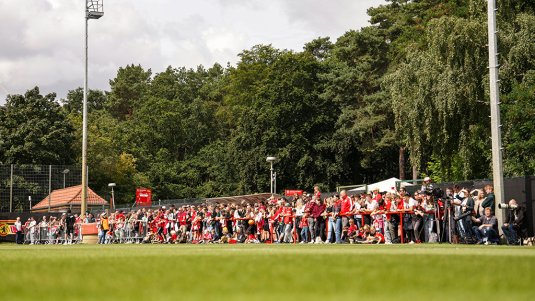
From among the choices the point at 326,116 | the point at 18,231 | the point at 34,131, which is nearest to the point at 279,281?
the point at 18,231

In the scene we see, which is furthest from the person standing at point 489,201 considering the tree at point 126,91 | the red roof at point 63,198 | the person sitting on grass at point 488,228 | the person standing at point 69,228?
the tree at point 126,91

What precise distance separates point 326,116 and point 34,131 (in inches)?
1259

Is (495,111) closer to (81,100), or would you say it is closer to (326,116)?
(326,116)

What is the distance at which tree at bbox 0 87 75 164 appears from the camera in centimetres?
8806

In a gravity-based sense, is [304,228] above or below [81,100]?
below

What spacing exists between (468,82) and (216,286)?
35.4 m

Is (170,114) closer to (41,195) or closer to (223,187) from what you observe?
(223,187)

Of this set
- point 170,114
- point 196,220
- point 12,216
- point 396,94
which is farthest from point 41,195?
point 170,114

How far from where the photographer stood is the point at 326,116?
83688mm

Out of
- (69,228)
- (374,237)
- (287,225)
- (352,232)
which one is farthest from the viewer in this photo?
(69,228)

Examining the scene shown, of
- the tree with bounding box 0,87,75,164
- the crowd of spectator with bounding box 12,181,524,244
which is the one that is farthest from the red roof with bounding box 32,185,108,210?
the tree with bounding box 0,87,75,164

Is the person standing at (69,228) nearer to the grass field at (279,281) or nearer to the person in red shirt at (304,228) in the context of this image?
the person in red shirt at (304,228)

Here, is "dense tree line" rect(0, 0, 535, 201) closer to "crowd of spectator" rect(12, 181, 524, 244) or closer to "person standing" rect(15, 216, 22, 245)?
"crowd of spectator" rect(12, 181, 524, 244)

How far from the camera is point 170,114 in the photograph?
117 meters
